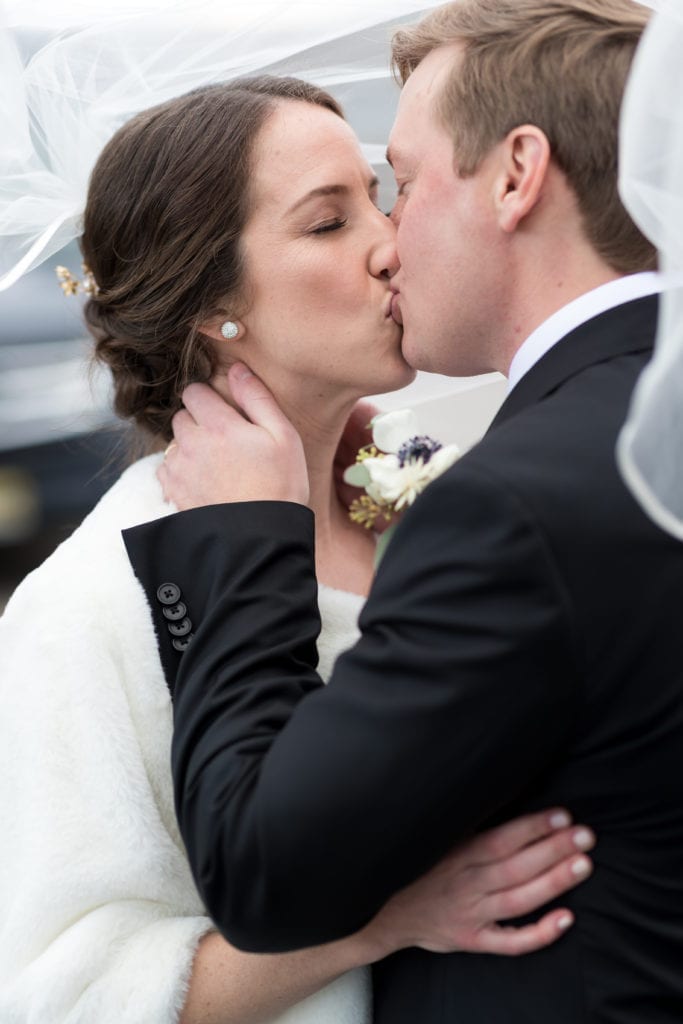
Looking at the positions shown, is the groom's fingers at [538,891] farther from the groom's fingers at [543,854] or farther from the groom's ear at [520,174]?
the groom's ear at [520,174]

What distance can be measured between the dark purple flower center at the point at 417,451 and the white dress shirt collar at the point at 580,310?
57 cm

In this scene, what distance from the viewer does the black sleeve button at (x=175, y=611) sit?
2100 millimetres

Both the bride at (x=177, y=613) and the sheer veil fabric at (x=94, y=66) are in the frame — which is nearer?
the bride at (x=177, y=613)

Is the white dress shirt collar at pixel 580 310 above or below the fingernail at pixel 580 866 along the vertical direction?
above

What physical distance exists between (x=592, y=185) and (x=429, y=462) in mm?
695

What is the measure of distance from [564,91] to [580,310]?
1.12 feet

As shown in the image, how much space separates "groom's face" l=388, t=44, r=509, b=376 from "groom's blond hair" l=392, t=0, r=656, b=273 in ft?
0.11

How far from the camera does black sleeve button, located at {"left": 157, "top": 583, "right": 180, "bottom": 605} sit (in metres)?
2.11

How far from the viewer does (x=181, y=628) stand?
6.87 feet

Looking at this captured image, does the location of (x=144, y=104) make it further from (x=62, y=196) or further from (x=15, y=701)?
(x=15, y=701)

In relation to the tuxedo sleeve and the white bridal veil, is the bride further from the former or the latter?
the white bridal veil

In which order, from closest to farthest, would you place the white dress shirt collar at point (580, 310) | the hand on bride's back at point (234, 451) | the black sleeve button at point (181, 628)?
the white dress shirt collar at point (580, 310) → the black sleeve button at point (181, 628) → the hand on bride's back at point (234, 451)

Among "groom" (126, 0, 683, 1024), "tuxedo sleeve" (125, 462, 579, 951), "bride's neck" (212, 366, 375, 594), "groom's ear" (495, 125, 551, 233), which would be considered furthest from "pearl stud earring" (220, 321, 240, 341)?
"tuxedo sleeve" (125, 462, 579, 951)

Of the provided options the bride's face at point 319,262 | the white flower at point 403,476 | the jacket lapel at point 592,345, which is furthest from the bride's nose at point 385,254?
the jacket lapel at point 592,345
